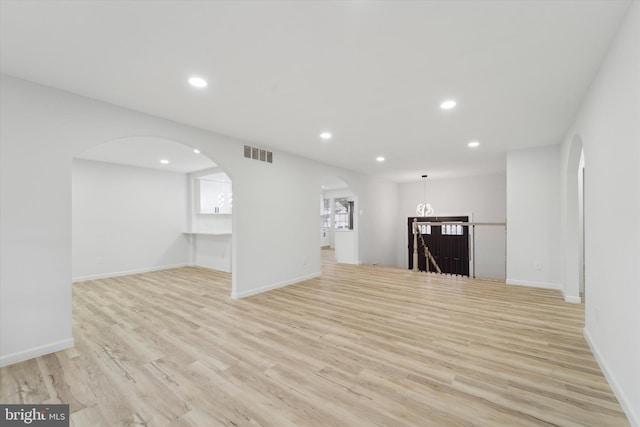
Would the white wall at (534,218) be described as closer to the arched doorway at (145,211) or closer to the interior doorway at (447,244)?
the interior doorway at (447,244)

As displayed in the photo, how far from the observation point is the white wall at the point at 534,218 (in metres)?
4.69

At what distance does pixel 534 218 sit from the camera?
15.9ft

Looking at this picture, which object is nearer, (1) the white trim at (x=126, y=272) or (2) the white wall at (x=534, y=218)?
(2) the white wall at (x=534, y=218)

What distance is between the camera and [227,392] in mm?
1967

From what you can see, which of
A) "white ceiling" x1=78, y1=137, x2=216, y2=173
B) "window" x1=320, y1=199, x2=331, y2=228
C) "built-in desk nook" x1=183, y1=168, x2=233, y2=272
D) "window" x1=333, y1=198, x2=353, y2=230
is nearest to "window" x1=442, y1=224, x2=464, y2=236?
"window" x1=333, y1=198, x2=353, y2=230

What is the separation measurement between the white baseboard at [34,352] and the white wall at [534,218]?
6.68 metres

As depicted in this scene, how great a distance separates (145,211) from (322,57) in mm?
6436

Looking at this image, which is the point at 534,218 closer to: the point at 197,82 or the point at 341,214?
the point at 197,82

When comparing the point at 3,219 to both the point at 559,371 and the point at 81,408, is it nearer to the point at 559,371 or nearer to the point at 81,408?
the point at 81,408

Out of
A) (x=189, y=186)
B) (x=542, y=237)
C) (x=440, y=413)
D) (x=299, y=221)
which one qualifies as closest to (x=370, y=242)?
(x=299, y=221)

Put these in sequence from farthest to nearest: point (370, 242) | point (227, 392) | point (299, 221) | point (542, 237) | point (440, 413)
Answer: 1. point (370, 242)
2. point (299, 221)
3. point (542, 237)
4. point (227, 392)
5. point (440, 413)

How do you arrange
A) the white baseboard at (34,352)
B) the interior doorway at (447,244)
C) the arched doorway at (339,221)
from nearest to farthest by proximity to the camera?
the white baseboard at (34,352), the arched doorway at (339,221), the interior doorway at (447,244)

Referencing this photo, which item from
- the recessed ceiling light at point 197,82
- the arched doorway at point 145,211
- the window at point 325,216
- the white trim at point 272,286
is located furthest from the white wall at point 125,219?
the window at point 325,216

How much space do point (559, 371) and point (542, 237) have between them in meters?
3.41
